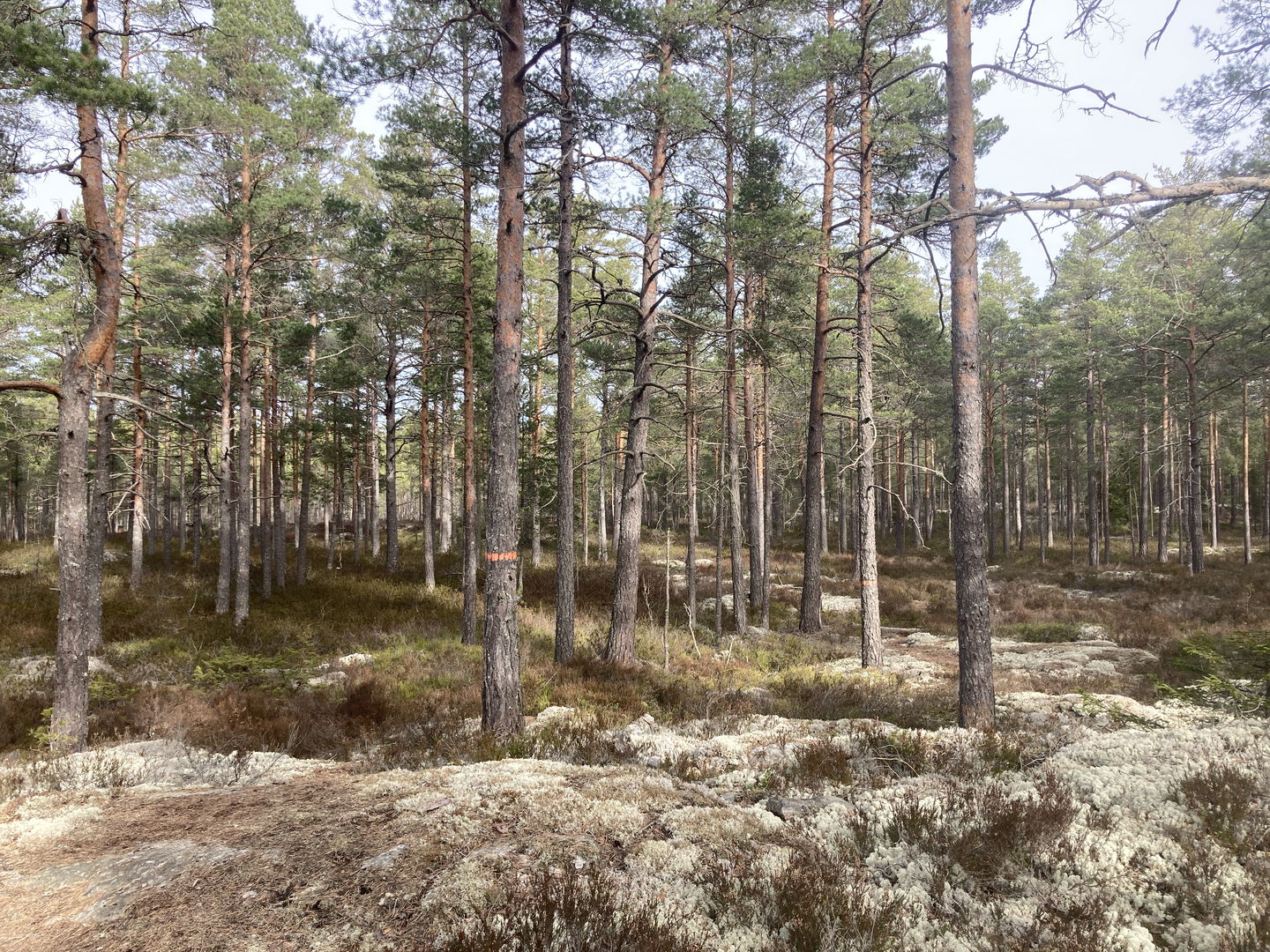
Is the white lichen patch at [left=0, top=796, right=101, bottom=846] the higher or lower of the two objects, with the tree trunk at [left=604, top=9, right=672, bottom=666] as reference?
lower

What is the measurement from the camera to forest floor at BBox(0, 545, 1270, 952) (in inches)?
111

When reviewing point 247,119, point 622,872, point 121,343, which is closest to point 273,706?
point 622,872

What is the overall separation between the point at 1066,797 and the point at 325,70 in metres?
11.7

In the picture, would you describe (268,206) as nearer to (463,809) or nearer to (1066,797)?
(463,809)

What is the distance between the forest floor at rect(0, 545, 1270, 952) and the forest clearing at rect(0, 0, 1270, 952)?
36 millimetres

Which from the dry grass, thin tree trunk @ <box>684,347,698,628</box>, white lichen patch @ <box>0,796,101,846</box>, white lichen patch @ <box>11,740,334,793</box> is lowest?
the dry grass

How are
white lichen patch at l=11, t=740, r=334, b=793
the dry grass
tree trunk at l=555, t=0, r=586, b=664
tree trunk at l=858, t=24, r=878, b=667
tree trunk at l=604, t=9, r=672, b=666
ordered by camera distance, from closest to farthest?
white lichen patch at l=11, t=740, r=334, b=793
the dry grass
tree trunk at l=555, t=0, r=586, b=664
tree trunk at l=604, t=9, r=672, b=666
tree trunk at l=858, t=24, r=878, b=667

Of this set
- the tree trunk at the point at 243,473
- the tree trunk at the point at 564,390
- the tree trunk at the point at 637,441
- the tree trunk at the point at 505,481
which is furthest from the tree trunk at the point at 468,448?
the tree trunk at the point at 243,473

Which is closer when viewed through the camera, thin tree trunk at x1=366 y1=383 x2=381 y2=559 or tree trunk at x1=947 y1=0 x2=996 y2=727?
tree trunk at x1=947 y1=0 x2=996 y2=727

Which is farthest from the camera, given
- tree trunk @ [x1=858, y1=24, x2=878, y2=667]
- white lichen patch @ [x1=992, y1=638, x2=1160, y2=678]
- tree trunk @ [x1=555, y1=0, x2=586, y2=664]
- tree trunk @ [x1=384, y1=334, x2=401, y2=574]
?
tree trunk @ [x1=384, y1=334, x2=401, y2=574]

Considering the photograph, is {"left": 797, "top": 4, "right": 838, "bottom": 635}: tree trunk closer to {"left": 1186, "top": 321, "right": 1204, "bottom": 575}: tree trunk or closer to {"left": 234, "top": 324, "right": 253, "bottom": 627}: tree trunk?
{"left": 234, "top": 324, "right": 253, "bottom": 627}: tree trunk

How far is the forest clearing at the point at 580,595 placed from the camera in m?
3.19

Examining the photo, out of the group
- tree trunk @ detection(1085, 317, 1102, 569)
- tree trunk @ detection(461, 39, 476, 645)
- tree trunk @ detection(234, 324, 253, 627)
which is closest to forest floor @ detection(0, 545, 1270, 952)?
tree trunk @ detection(461, 39, 476, 645)

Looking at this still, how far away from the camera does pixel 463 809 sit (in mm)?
4207
